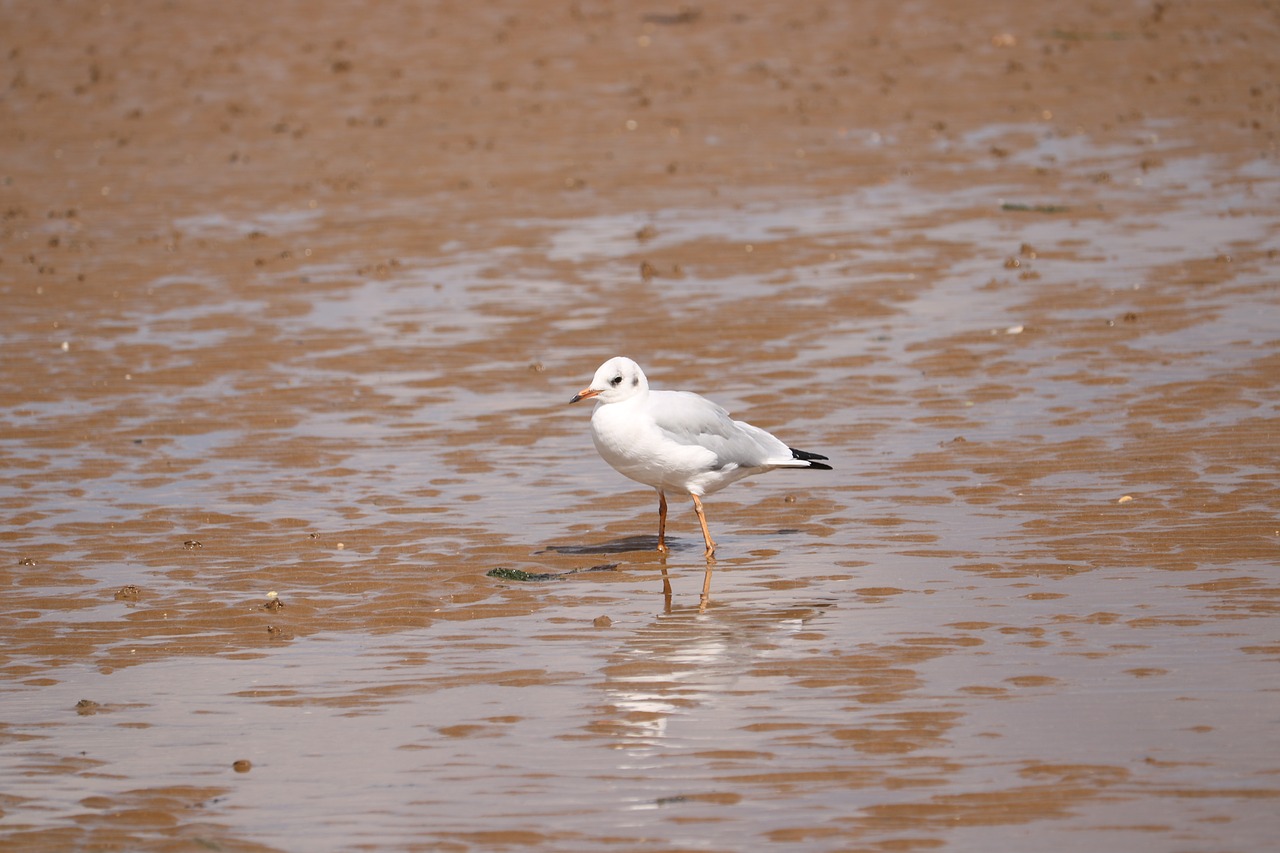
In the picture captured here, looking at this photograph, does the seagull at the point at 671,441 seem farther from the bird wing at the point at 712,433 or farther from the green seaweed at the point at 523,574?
the green seaweed at the point at 523,574

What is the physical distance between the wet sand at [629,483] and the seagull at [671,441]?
1.40 feet

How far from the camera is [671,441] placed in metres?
9.23

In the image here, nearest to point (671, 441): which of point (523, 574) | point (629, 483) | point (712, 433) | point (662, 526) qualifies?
→ point (712, 433)

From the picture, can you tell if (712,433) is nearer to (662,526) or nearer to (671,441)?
(671,441)

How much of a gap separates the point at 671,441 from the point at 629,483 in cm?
197

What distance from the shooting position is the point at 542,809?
6.05 meters

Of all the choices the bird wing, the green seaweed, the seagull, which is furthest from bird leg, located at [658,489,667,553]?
the green seaweed

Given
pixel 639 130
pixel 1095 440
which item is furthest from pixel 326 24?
pixel 1095 440

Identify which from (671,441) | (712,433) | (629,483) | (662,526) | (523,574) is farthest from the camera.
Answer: (629,483)

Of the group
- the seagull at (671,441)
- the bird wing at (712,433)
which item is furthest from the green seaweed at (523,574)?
the bird wing at (712,433)

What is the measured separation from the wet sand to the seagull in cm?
43

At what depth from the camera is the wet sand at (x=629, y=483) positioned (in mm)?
6355

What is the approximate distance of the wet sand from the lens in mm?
6355

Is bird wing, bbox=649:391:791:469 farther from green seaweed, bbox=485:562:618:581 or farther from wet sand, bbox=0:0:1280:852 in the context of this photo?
green seaweed, bbox=485:562:618:581
